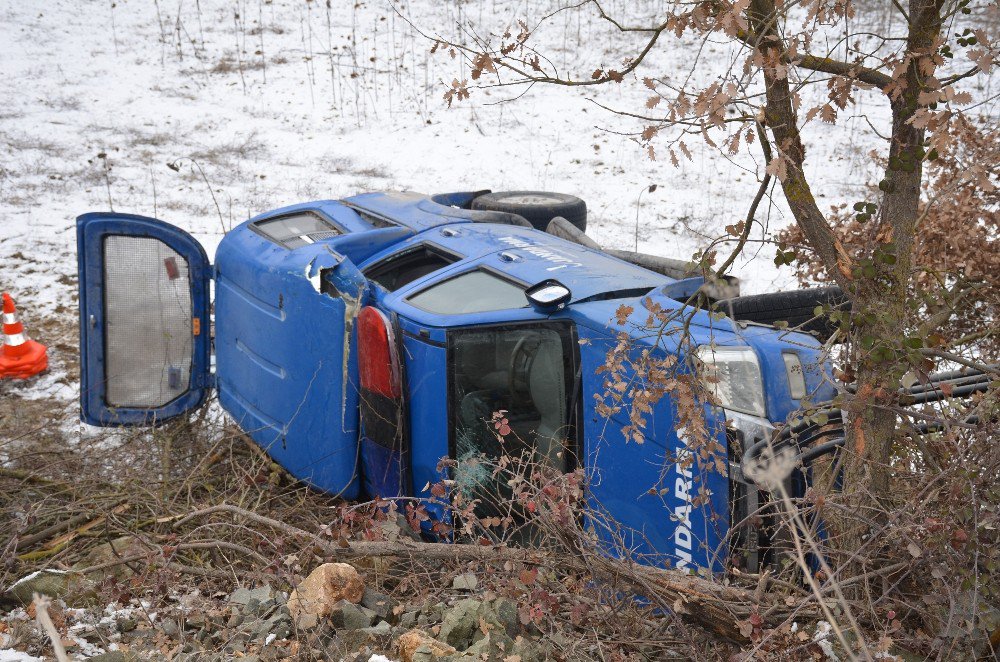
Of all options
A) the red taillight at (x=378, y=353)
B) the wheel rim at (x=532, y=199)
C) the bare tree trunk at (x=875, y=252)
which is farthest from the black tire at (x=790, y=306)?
the wheel rim at (x=532, y=199)

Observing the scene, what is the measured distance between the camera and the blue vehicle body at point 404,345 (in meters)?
3.26

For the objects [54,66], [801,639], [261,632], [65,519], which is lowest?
[65,519]

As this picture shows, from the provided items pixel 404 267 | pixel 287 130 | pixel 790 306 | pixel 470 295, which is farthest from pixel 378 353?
pixel 287 130

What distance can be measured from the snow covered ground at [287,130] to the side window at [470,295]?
411 cm

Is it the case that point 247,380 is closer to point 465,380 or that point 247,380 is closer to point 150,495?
point 150,495

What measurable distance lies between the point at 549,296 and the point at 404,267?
138 cm

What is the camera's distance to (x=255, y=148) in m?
11.5

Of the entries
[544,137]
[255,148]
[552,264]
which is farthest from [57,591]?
[544,137]

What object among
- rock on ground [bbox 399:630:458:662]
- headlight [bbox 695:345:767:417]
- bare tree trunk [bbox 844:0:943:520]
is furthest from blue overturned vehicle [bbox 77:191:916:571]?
rock on ground [bbox 399:630:458:662]

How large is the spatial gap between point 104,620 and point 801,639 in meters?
2.44

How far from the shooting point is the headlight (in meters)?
3.16

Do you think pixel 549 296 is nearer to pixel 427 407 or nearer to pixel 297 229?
pixel 427 407

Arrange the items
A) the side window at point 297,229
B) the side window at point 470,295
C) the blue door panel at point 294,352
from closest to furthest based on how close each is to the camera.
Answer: the side window at point 470,295
the blue door panel at point 294,352
the side window at point 297,229

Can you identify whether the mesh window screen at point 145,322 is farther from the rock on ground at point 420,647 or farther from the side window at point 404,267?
the rock on ground at point 420,647
